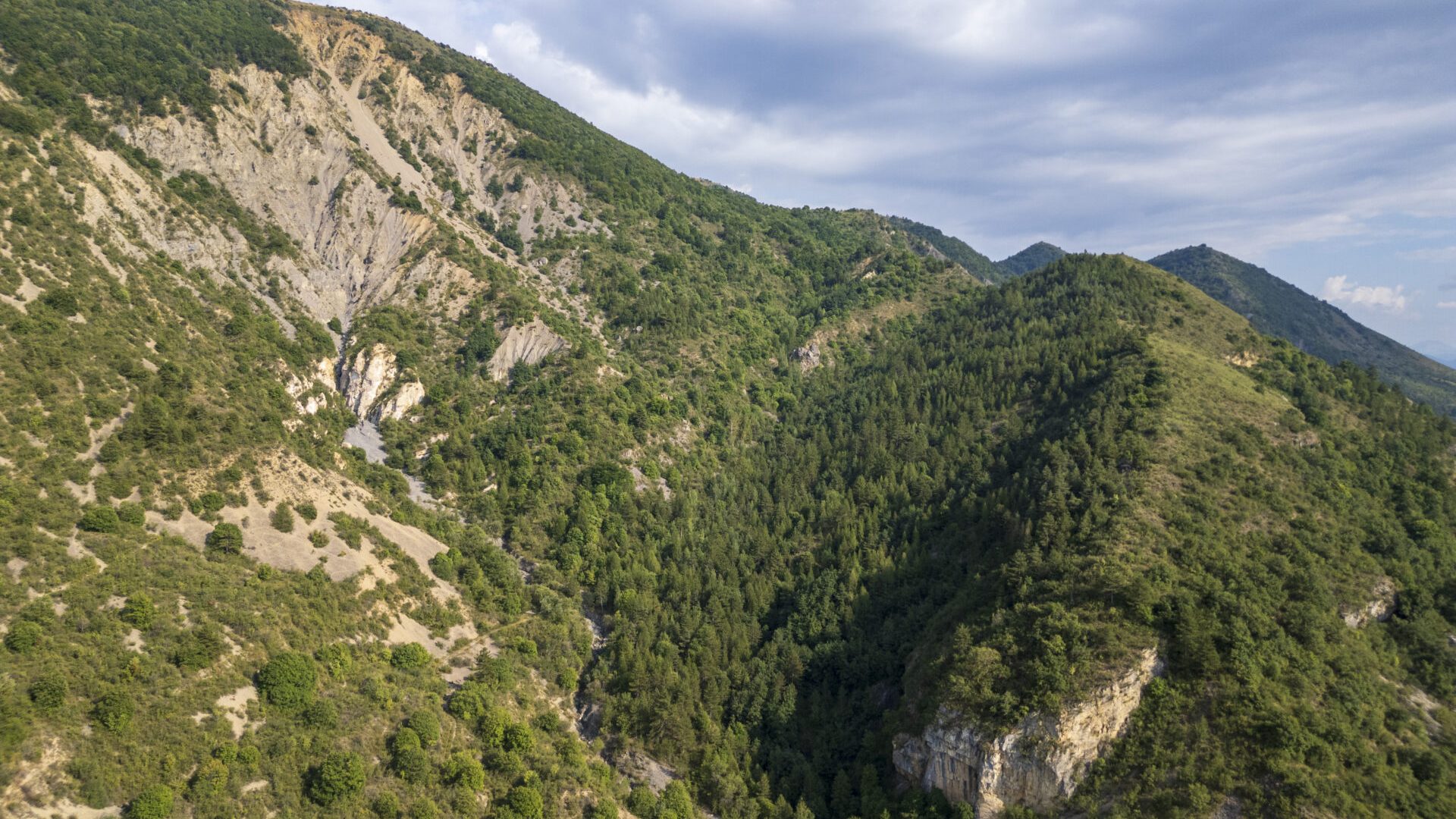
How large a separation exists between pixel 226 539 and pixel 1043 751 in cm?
7769

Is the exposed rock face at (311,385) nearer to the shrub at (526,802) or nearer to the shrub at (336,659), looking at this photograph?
the shrub at (336,659)

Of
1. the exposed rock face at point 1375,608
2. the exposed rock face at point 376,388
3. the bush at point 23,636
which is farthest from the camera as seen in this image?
the exposed rock face at point 376,388

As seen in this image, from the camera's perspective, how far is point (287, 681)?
53219 mm

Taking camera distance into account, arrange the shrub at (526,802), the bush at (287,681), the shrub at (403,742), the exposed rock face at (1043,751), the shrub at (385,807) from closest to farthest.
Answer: the shrub at (385,807)
the bush at (287,681)
the shrub at (403,742)
the exposed rock face at (1043,751)
the shrub at (526,802)

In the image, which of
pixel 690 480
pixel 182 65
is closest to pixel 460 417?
pixel 690 480

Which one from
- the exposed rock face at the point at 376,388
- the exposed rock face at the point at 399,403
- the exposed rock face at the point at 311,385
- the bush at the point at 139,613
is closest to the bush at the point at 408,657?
the bush at the point at 139,613

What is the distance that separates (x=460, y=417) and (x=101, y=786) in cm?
7500

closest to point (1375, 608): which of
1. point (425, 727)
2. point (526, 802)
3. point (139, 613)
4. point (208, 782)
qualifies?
point (526, 802)

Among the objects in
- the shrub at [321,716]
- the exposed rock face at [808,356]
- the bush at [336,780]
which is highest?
the exposed rock face at [808,356]

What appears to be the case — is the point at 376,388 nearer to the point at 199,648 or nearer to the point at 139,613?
the point at 139,613

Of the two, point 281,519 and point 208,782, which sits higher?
point 281,519

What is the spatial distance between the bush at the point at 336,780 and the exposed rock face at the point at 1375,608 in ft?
299

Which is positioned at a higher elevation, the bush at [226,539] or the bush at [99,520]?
the bush at [99,520]

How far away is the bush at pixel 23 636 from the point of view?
43.0 m
